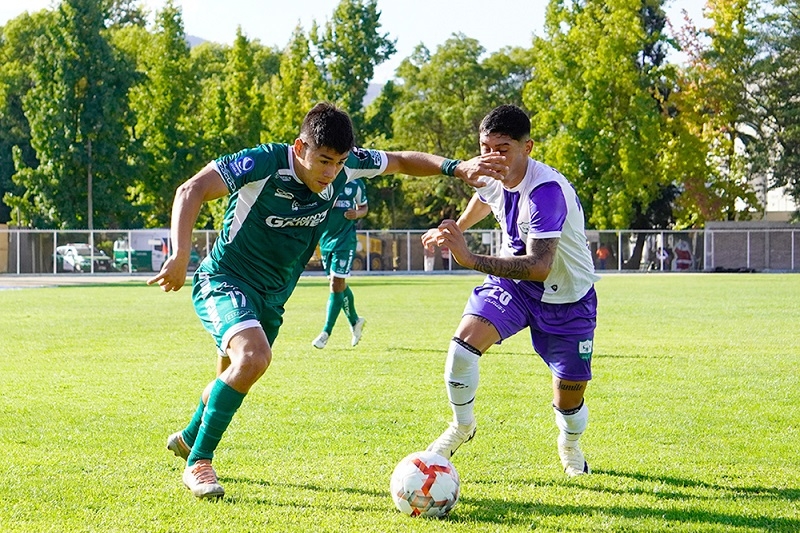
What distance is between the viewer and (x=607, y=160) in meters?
52.9

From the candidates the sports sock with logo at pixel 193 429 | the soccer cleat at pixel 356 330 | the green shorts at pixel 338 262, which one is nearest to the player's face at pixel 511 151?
the sports sock with logo at pixel 193 429

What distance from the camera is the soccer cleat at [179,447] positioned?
6.02 m

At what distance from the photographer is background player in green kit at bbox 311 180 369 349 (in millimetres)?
12812

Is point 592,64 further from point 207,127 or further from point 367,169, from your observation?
point 367,169

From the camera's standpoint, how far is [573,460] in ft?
19.7

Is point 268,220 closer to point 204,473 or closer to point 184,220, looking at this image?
point 184,220

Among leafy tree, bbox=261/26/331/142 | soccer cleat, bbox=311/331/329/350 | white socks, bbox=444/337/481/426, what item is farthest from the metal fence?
white socks, bbox=444/337/481/426

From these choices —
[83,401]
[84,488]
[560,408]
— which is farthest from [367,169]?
[83,401]

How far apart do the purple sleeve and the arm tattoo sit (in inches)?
2.0

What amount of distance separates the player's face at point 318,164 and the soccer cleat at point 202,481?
1570mm

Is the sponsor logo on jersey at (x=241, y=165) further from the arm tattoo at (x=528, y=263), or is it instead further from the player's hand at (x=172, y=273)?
the arm tattoo at (x=528, y=263)

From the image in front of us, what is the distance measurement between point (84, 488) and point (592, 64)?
49635mm

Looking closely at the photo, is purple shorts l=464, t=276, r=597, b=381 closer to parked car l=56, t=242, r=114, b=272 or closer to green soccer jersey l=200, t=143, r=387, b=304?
green soccer jersey l=200, t=143, r=387, b=304

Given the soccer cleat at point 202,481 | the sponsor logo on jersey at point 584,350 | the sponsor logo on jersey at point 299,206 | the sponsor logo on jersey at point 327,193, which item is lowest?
the soccer cleat at point 202,481
